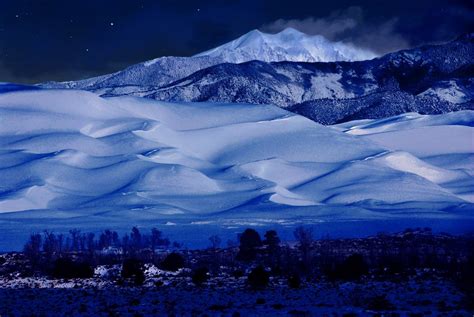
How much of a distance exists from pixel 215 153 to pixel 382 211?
151 feet

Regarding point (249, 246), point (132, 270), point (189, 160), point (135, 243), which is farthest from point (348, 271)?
point (189, 160)

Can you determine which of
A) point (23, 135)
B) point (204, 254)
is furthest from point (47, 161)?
point (204, 254)

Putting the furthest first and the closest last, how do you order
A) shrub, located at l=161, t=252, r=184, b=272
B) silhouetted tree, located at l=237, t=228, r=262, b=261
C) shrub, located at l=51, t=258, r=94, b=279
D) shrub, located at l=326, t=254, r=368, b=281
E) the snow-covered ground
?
1. the snow-covered ground
2. silhouetted tree, located at l=237, t=228, r=262, b=261
3. shrub, located at l=161, t=252, r=184, b=272
4. shrub, located at l=51, t=258, r=94, b=279
5. shrub, located at l=326, t=254, r=368, b=281

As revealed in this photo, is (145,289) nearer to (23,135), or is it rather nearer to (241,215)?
(241,215)

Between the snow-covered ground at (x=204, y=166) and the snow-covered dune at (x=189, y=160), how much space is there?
0.73 feet

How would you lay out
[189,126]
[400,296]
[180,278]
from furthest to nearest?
[189,126] → [180,278] → [400,296]

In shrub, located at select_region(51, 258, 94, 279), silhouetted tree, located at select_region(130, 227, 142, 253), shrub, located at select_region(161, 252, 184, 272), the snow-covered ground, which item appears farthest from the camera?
the snow-covered ground

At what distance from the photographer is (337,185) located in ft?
384

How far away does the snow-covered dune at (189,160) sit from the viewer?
109 m

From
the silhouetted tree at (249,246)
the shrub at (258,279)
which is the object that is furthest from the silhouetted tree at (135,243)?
the shrub at (258,279)

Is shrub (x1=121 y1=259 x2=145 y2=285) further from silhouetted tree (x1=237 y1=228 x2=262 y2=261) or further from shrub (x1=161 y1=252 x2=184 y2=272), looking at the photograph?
silhouetted tree (x1=237 y1=228 x2=262 y2=261)

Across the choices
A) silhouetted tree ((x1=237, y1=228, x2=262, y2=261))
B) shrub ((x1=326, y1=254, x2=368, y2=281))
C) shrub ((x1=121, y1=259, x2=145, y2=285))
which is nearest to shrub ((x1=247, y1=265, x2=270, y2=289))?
shrub ((x1=326, y1=254, x2=368, y2=281))

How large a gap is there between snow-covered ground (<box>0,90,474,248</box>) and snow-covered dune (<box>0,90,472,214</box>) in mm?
223

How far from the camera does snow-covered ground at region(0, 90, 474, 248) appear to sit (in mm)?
99562
